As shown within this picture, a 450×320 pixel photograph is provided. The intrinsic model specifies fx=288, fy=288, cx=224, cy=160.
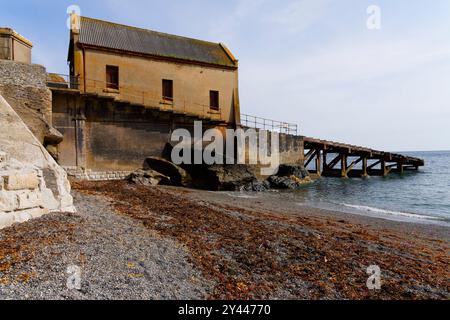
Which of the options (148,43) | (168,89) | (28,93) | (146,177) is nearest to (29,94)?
(28,93)

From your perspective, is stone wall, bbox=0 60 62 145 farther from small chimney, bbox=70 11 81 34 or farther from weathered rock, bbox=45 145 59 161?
small chimney, bbox=70 11 81 34

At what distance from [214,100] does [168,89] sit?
3667mm

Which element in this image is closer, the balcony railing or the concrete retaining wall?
the concrete retaining wall

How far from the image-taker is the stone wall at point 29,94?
11.5 metres

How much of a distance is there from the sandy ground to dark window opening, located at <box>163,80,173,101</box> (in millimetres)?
12546

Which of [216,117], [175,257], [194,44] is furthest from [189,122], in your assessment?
[175,257]

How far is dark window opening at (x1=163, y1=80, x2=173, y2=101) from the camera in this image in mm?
20016

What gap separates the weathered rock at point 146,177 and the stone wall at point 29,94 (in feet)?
16.8

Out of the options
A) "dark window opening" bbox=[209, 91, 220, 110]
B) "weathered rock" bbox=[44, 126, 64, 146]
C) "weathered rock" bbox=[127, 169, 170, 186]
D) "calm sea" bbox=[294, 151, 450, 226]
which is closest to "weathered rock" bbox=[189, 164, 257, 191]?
"weathered rock" bbox=[127, 169, 170, 186]

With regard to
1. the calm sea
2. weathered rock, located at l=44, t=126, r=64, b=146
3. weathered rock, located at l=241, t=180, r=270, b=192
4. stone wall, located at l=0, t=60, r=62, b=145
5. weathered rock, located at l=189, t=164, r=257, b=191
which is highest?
stone wall, located at l=0, t=60, r=62, b=145

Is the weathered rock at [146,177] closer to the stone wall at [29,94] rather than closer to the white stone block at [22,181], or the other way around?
the stone wall at [29,94]

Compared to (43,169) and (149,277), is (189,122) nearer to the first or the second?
(43,169)

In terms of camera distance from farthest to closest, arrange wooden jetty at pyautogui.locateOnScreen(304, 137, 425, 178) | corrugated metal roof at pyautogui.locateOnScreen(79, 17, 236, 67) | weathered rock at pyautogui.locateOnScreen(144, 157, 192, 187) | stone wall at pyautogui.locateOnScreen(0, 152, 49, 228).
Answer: wooden jetty at pyautogui.locateOnScreen(304, 137, 425, 178)
weathered rock at pyautogui.locateOnScreen(144, 157, 192, 187)
corrugated metal roof at pyautogui.locateOnScreen(79, 17, 236, 67)
stone wall at pyautogui.locateOnScreen(0, 152, 49, 228)
